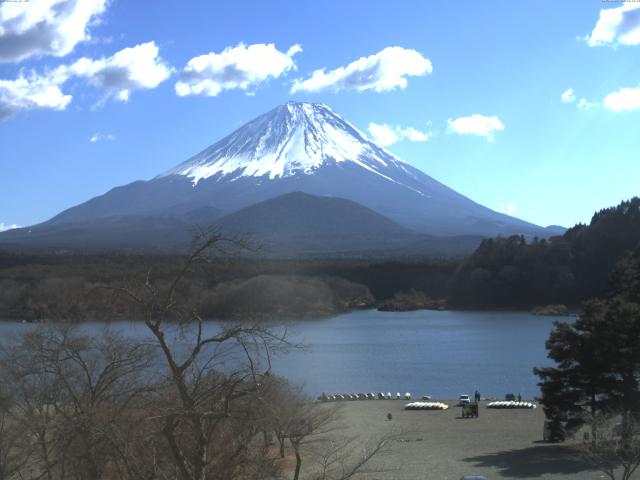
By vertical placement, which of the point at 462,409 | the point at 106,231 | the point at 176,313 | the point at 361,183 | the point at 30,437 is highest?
the point at 361,183

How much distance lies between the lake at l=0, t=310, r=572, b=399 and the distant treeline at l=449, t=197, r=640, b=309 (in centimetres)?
796

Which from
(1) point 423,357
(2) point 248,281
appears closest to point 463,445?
(1) point 423,357

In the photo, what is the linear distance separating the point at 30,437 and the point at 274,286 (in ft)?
114

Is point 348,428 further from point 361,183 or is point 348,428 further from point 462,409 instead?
point 361,183

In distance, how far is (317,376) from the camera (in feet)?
72.8

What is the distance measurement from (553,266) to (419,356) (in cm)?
2359

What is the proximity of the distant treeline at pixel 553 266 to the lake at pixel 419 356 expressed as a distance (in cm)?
796

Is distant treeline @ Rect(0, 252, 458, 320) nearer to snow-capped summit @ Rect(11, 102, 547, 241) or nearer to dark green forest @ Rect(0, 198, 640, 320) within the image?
dark green forest @ Rect(0, 198, 640, 320)

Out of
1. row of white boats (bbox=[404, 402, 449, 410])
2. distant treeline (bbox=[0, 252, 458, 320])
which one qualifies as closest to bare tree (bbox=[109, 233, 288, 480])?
row of white boats (bbox=[404, 402, 449, 410])

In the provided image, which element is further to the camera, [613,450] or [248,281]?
[248,281]

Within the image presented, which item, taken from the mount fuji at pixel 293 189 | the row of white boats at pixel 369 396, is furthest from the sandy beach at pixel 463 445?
the mount fuji at pixel 293 189

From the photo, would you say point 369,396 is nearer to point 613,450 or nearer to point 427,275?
point 613,450

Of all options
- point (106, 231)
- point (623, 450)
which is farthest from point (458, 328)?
point (106, 231)

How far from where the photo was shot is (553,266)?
47875 mm
